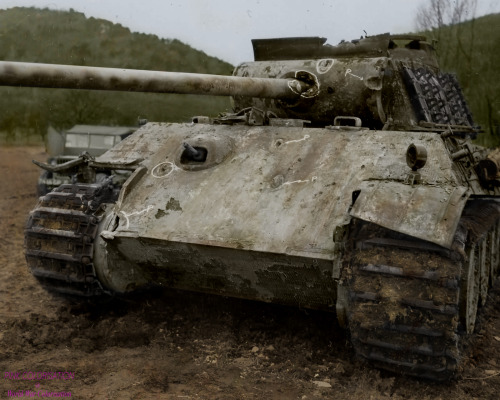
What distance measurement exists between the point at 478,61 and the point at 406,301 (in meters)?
18.6

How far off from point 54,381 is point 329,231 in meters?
2.25

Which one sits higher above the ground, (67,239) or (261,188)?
(261,188)

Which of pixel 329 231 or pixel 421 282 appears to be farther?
pixel 329 231

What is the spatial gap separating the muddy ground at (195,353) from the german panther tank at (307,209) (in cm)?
36

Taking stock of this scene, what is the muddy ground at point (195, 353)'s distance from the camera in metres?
4.44

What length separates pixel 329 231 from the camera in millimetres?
4461

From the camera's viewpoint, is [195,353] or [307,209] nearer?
[307,209]

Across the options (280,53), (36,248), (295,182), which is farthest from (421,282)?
(280,53)

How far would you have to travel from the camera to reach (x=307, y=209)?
15.4 ft

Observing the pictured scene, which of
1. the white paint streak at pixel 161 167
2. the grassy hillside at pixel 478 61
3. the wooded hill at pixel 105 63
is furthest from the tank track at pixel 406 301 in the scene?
the grassy hillside at pixel 478 61

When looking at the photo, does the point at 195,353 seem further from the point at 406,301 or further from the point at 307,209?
the point at 406,301

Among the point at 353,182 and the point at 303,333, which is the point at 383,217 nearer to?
the point at 353,182

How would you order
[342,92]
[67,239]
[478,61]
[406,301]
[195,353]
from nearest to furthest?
[406,301], [195,353], [67,239], [342,92], [478,61]

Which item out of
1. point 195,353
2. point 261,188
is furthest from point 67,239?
point 261,188
